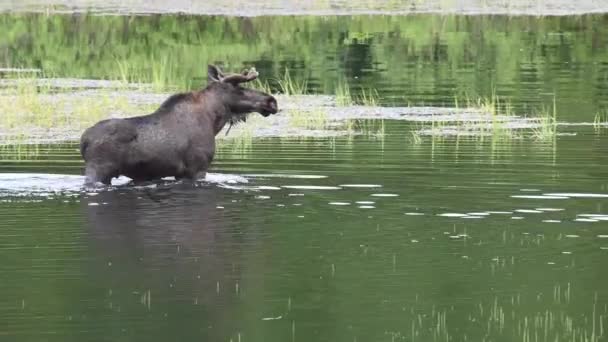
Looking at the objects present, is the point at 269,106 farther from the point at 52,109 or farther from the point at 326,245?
the point at 52,109

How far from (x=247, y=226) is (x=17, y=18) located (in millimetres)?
31544

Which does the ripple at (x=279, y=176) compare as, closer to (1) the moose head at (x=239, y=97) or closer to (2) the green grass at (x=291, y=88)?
(1) the moose head at (x=239, y=97)

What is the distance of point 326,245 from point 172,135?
461 centimetres

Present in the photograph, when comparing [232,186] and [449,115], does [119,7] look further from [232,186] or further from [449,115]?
[232,186]

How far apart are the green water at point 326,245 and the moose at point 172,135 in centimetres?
42

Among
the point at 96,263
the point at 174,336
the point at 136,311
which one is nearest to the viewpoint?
the point at 174,336

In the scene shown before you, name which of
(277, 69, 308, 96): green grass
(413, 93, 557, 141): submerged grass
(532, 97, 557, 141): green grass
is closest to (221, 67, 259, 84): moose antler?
(413, 93, 557, 141): submerged grass

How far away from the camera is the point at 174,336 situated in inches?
392

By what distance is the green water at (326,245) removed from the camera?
1048 cm

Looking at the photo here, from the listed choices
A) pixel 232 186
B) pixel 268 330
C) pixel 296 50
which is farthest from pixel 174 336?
pixel 296 50

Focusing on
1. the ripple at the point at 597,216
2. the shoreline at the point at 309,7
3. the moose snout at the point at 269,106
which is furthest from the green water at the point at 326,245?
the shoreline at the point at 309,7

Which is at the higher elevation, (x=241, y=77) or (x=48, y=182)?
(x=241, y=77)

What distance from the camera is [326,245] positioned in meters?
13.5

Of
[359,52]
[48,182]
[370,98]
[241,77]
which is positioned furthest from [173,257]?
[359,52]
